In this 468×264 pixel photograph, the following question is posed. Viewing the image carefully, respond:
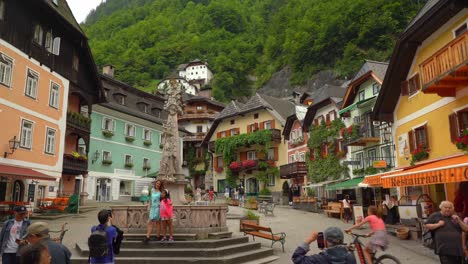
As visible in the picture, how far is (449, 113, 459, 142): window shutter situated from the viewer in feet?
50.7

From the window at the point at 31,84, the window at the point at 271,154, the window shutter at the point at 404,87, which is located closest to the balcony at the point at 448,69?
the window shutter at the point at 404,87

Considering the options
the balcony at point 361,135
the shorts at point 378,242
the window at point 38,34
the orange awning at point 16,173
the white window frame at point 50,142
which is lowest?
the shorts at point 378,242

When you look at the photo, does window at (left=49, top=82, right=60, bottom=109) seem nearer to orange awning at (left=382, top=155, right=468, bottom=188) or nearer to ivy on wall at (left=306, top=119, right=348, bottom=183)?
orange awning at (left=382, top=155, right=468, bottom=188)

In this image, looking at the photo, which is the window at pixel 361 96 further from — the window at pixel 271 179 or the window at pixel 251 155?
the window at pixel 251 155

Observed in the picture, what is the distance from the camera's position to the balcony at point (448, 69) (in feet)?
43.1

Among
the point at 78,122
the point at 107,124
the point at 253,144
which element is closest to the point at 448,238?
the point at 78,122

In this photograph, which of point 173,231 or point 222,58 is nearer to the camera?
point 173,231

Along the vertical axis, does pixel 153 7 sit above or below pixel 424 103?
above

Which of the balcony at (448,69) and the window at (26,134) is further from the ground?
Result: the balcony at (448,69)

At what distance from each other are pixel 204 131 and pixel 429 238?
51629 millimetres

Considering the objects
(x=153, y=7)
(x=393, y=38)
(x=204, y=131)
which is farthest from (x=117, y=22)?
(x=393, y=38)

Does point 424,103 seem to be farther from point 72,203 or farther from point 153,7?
point 153,7

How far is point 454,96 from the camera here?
15.6 metres

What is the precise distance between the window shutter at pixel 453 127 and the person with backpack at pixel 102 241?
13648 millimetres
